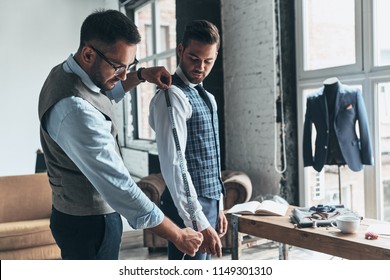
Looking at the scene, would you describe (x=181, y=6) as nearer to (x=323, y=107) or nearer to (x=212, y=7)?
(x=212, y=7)

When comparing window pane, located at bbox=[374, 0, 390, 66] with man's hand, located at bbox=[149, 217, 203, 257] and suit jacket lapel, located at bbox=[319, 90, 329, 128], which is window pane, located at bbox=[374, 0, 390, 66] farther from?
man's hand, located at bbox=[149, 217, 203, 257]

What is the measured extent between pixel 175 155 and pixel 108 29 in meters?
0.39

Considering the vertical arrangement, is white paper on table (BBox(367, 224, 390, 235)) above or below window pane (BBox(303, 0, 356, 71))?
below

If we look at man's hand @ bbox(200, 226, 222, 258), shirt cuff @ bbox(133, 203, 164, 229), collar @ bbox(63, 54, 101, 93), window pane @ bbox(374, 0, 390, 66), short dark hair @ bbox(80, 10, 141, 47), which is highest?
window pane @ bbox(374, 0, 390, 66)

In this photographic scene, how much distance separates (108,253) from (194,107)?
48 centimetres

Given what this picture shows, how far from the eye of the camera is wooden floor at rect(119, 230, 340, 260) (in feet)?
8.48

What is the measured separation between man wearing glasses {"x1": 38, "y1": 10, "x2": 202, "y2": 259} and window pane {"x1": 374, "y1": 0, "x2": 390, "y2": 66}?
5.87 ft

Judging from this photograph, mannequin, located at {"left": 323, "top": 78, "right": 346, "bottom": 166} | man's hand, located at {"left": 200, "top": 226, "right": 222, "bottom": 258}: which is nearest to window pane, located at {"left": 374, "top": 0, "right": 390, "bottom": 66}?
mannequin, located at {"left": 323, "top": 78, "right": 346, "bottom": 166}

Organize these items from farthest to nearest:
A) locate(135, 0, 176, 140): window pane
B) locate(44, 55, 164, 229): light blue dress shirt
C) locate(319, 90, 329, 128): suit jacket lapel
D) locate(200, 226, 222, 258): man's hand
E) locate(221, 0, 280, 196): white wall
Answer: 1. locate(135, 0, 176, 140): window pane
2. locate(221, 0, 280, 196): white wall
3. locate(319, 90, 329, 128): suit jacket lapel
4. locate(200, 226, 222, 258): man's hand
5. locate(44, 55, 164, 229): light blue dress shirt

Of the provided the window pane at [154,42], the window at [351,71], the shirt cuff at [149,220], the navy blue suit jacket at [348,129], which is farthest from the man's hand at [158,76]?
the window pane at [154,42]

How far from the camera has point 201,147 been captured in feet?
4.30

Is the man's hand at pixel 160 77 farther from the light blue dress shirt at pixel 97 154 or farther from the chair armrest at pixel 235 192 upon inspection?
the chair armrest at pixel 235 192

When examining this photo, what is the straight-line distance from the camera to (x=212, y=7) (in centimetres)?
350

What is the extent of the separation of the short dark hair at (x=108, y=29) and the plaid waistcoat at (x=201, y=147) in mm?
329
